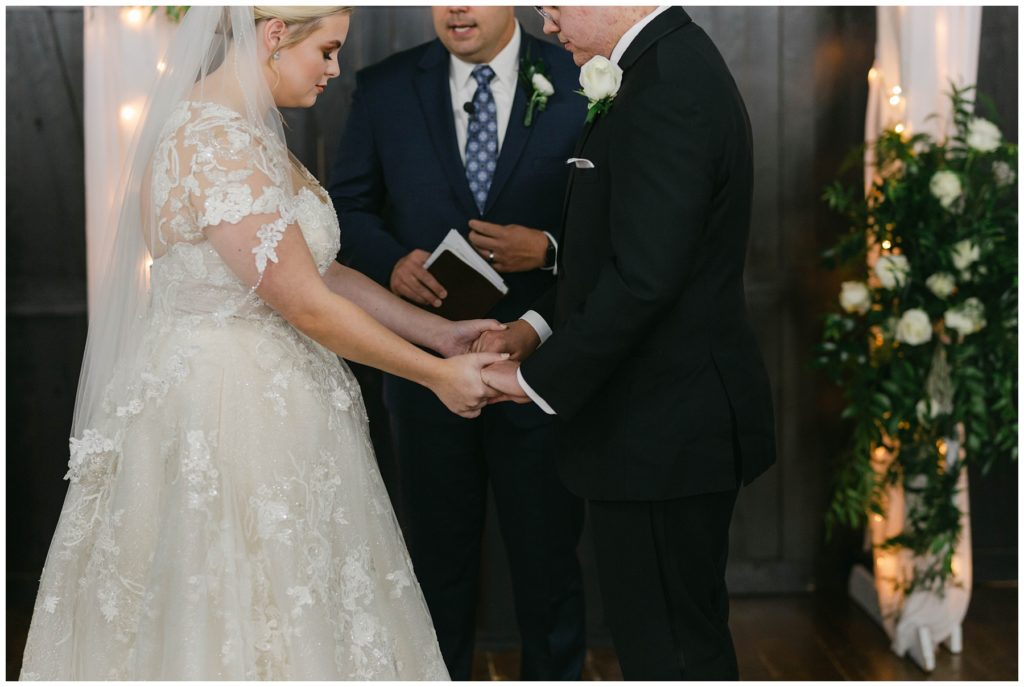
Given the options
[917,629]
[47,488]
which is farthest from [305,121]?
[917,629]

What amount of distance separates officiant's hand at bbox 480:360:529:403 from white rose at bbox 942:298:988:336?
4.72 feet

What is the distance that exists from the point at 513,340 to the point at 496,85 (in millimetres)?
830

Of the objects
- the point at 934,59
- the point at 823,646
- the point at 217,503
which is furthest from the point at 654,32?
the point at 823,646

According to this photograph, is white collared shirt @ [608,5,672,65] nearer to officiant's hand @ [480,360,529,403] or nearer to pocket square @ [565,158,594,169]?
pocket square @ [565,158,594,169]

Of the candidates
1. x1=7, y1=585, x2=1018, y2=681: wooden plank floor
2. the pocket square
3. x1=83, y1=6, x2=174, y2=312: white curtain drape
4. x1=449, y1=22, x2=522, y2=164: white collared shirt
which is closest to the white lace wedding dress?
the pocket square

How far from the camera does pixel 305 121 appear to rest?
149 inches

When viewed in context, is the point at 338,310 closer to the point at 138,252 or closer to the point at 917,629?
the point at 138,252

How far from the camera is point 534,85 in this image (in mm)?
3174

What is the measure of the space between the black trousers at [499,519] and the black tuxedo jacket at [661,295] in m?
0.77

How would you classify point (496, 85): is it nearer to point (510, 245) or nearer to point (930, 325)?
point (510, 245)

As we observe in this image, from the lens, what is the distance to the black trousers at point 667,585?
235 centimetres

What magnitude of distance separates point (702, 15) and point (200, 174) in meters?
2.19

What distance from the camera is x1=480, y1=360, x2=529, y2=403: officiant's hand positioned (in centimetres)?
258

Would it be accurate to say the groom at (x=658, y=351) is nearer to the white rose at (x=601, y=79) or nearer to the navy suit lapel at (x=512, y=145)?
the white rose at (x=601, y=79)
